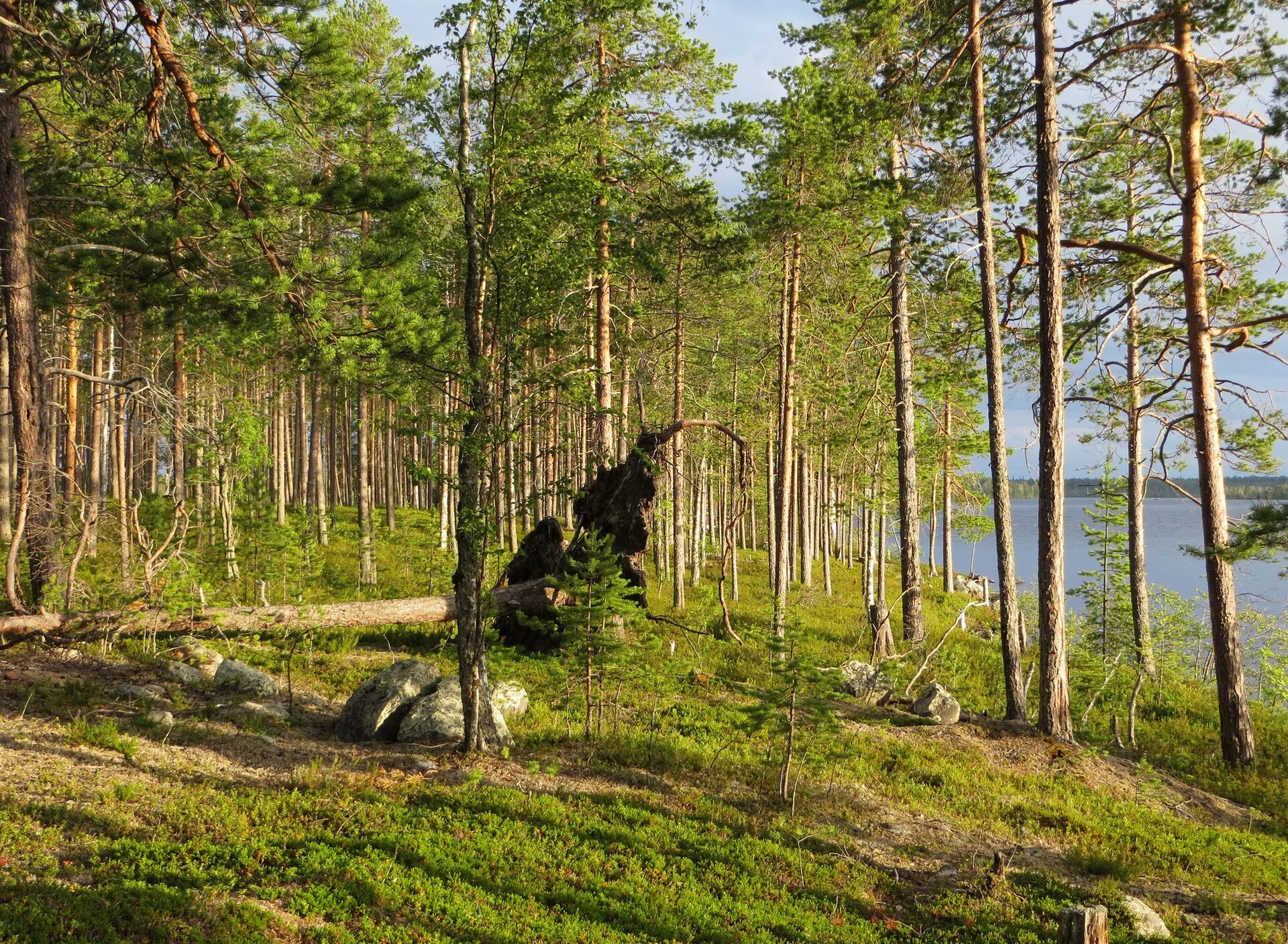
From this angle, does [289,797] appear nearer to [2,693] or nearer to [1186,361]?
[2,693]

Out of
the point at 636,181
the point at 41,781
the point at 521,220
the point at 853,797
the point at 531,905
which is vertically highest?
the point at 636,181

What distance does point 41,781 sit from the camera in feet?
21.4

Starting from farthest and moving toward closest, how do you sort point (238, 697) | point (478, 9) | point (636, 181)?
point (636, 181) → point (238, 697) → point (478, 9)

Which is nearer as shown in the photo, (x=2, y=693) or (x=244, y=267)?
(x=2, y=693)

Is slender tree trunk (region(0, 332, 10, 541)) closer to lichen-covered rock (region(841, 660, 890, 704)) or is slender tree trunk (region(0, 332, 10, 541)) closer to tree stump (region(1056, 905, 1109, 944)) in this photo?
lichen-covered rock (region(841, 660, 890, 704))

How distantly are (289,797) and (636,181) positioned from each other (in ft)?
40.1

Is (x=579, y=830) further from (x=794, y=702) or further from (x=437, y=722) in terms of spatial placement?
(x=437, y=722)

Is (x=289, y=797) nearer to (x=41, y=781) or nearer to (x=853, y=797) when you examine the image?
(x=41, y=781)

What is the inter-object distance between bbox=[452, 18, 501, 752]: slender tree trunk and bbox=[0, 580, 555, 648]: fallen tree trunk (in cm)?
143

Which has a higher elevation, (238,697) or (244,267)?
(244,267)

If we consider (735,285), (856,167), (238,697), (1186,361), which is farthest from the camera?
(735,285)

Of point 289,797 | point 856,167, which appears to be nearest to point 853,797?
point 289,797

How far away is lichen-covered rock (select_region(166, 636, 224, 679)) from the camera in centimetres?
1142

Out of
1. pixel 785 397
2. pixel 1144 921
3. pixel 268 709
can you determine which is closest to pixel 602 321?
pixel 785 397
